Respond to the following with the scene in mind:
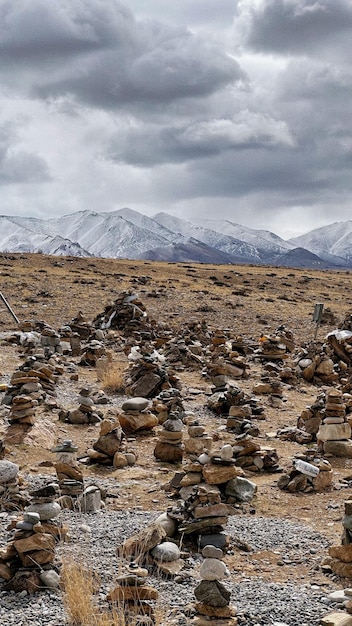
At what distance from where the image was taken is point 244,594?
616 cm

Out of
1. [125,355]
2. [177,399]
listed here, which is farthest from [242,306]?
[177,399]

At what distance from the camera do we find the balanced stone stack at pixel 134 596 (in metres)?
5.47

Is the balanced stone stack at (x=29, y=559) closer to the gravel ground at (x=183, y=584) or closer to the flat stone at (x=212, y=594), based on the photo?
the gravel ground at (x=183, y=584)

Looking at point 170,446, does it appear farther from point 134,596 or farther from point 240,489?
point 134,596

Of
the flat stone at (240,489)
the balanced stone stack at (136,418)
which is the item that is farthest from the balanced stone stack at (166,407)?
the flat stone at (240,489)

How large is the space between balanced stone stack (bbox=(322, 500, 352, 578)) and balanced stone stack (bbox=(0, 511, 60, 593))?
2719 millimetres

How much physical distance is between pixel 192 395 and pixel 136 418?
414 cm

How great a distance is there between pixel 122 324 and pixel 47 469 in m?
16.8

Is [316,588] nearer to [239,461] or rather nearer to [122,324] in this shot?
[239,461]

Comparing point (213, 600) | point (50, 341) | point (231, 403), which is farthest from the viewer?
point (50, 341)

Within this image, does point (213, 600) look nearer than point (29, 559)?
Yes

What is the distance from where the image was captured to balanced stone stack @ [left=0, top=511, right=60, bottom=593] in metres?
6.13

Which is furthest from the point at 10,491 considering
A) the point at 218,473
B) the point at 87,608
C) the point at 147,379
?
the point at 147,379

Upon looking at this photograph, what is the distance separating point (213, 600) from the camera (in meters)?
5.57
